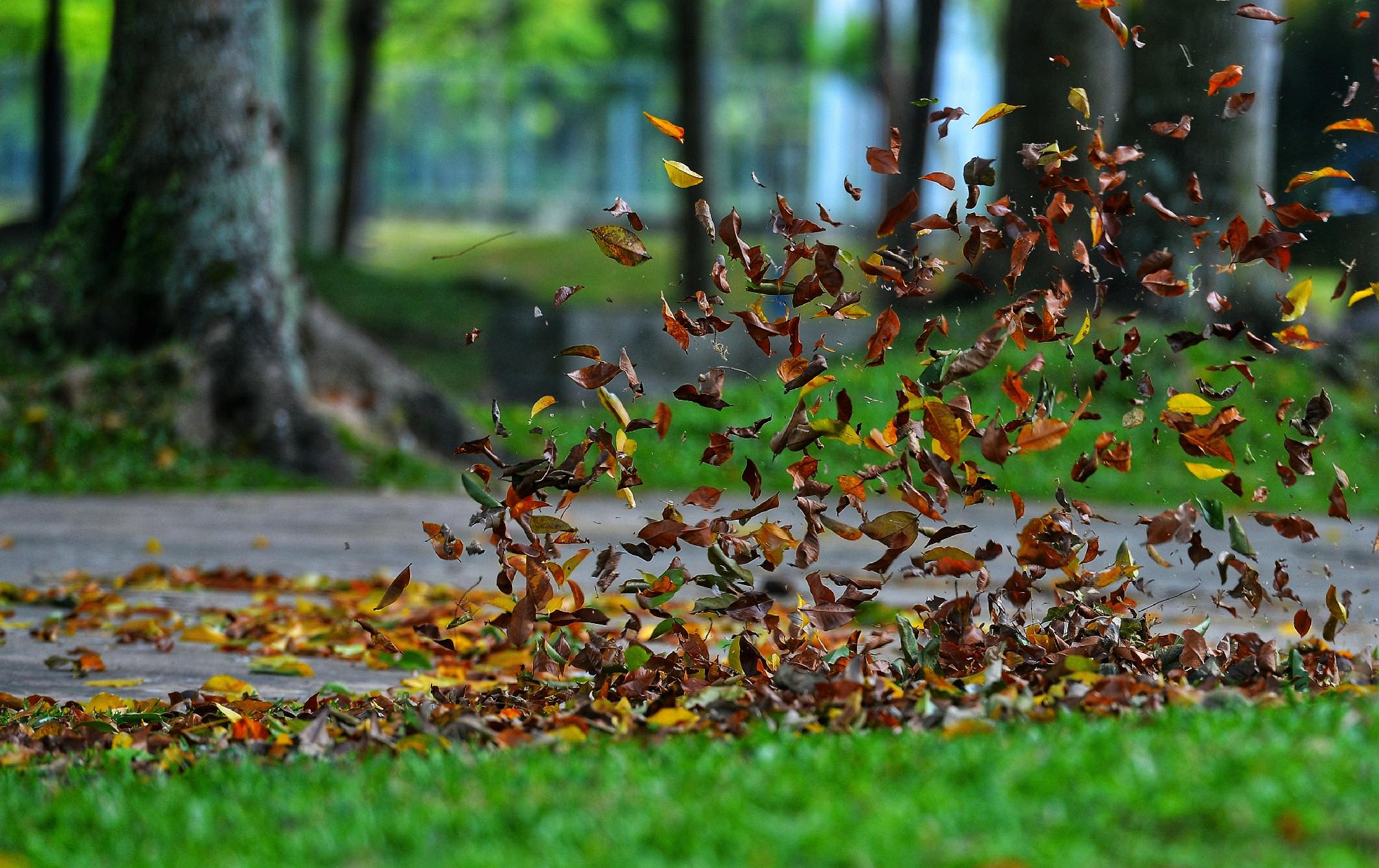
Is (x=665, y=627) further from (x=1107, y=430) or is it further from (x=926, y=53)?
(x=926, y=53)

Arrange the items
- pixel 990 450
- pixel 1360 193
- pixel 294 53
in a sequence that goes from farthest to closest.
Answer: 1. pixel 294 53
2. pixel 1360 193
3. pixel 990 450

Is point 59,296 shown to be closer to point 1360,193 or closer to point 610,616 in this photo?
point 610,616

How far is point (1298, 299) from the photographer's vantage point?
365 centimetres

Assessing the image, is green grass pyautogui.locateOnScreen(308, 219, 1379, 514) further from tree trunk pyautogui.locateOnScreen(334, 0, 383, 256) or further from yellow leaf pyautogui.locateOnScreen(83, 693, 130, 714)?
tree trunk pyautogui.locateOnScreen(334, 0, 383, 256)

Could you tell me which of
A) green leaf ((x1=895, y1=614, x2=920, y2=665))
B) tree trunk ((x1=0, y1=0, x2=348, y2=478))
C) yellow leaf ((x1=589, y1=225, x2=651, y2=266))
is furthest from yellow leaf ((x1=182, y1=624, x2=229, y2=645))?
tree trunk ((x1=0, y1=0, x2=348, y2=478))

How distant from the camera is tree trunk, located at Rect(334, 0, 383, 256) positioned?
22.5m

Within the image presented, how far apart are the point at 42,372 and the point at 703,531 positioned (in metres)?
6.89

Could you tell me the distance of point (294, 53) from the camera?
24.0 metres

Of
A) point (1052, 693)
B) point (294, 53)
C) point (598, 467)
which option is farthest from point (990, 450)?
point (294, 53)

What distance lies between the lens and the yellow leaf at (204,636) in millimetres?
4680

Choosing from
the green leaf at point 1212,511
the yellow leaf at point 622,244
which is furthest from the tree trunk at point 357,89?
the green leaf at point 1212,511

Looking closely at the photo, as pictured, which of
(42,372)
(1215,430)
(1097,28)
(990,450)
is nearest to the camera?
(990,450)

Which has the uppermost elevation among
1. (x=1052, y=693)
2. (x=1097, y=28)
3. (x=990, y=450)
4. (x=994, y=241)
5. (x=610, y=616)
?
(x=1097, y=28)

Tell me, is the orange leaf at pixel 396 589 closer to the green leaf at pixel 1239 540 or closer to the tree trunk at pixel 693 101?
the green leaf at pixel 1239 540
